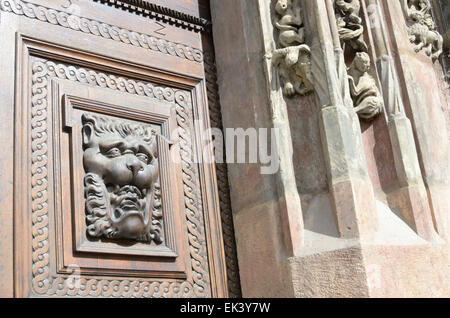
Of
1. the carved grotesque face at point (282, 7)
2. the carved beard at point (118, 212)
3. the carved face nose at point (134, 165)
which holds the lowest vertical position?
the carved beard at point (118, 212)

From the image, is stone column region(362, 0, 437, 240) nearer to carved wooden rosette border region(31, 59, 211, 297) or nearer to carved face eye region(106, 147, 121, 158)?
carved wooden rosette border region(31, 59, 211, 297)

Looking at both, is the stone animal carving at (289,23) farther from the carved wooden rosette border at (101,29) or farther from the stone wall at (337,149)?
the carved wooden rosette border at (101,29)

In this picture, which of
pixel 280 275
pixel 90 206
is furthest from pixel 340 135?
pixel 90 206

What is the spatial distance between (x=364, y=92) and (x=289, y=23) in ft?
1.53

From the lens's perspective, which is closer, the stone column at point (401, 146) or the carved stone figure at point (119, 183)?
the carved stone figure at point (119, 183)

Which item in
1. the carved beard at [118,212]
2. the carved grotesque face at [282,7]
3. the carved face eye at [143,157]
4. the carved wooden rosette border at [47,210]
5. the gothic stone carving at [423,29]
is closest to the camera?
the carved wooden rosette border at [47,210]

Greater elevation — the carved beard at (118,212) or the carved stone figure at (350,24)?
the carved stone figure at (350,24)

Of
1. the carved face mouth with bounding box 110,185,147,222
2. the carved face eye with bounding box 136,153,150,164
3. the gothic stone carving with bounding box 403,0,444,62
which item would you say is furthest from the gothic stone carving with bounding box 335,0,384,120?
the carved face mouth with bounding box 110,185,147,222

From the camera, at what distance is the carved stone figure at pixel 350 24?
3285mm

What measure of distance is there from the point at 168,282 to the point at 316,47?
122 centimetres

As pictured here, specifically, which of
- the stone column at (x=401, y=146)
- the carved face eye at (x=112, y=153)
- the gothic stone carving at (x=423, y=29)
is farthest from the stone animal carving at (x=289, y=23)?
the carved face eye at (x=112, y=153)

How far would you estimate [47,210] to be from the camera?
2.58 m

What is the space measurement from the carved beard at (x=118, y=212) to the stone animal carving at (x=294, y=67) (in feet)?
2.73

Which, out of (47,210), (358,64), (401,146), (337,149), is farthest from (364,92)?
(47,210)
